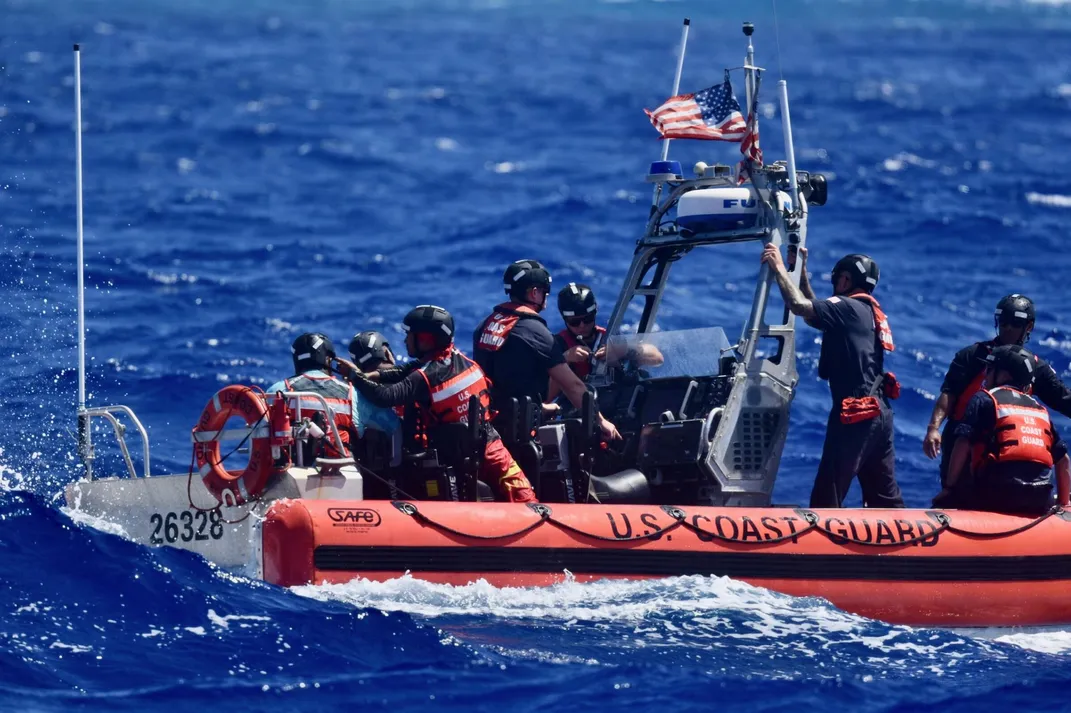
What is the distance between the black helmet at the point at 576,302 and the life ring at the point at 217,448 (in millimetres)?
2266

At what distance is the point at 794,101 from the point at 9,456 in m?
27.7

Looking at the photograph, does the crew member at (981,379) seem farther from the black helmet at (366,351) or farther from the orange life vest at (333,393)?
the orange life vest at (333,393)

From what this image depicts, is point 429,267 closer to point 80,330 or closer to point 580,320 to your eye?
point 580,320

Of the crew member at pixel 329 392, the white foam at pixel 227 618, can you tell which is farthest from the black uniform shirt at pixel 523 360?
the white foam at pixel 227 618

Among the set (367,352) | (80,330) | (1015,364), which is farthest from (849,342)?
(80,330)

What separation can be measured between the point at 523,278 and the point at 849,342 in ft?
6.66

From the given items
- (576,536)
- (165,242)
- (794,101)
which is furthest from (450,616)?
(794,101)

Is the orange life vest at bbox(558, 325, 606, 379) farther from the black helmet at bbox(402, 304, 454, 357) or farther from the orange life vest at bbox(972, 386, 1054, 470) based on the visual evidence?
the orange life vest at bbox(972, 386, 1054, 470)

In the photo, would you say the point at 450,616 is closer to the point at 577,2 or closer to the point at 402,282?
the point at 402,282

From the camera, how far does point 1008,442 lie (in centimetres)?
1022

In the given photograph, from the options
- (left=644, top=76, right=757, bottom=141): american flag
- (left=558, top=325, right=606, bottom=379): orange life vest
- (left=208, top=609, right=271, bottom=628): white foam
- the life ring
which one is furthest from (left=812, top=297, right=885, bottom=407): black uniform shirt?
(left=208, top=609, right=271, bottom=628): white foam

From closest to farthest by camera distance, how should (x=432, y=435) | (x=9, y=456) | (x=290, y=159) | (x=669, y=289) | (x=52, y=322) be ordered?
(x=432, y=435) < (x=9, y=456) < (x=52, y=322) < (x=669, y=289) < (x=290, y=159)

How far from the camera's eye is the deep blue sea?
849 cm

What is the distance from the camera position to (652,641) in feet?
29.4
